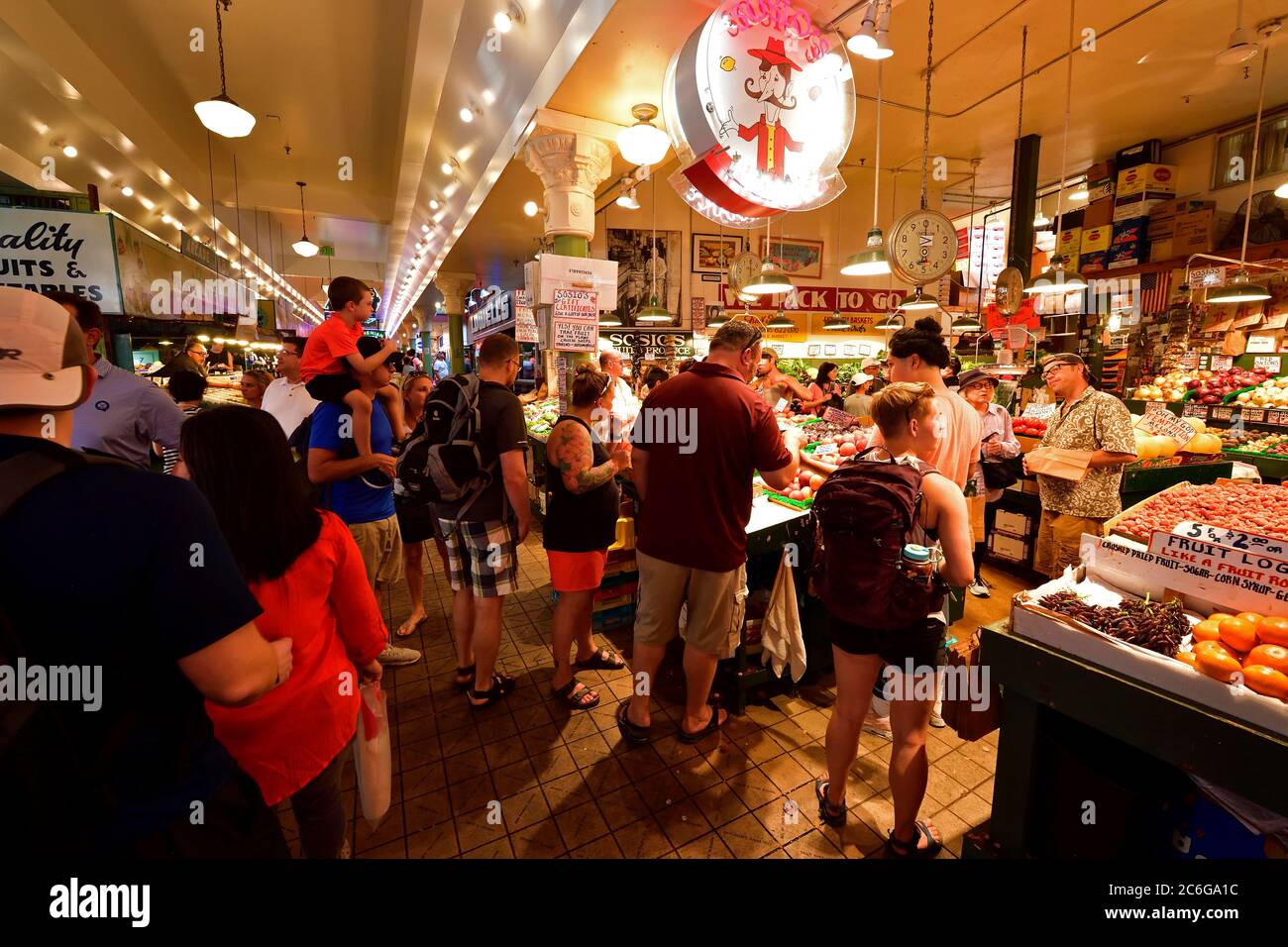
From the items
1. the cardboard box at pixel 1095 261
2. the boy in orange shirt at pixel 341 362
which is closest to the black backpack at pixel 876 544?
the boy in orange shirt at pixel 341 362

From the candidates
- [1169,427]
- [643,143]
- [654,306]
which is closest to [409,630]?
[643,143]

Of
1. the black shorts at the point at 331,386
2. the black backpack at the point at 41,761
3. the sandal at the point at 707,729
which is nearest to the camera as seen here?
the black backpack at the point at 41,761

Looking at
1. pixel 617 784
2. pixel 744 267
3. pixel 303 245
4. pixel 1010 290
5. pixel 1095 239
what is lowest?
pixel 617 784

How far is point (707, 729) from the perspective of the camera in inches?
120

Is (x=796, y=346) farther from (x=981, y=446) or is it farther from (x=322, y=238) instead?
(x=322, y=238)

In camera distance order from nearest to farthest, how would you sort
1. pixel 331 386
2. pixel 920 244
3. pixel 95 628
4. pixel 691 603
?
1. pixel 95 628
2. pixel 691 603
3. pixel 331 386
4. pixel 920 244

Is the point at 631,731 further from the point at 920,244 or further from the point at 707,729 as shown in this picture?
the point at 920,244

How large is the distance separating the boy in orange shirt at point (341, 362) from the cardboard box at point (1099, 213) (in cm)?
1236

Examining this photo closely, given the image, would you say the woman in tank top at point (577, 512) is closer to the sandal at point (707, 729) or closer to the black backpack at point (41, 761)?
the sandal at point (707, 729)

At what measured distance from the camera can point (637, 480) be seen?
2.91m

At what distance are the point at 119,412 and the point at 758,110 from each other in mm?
3634

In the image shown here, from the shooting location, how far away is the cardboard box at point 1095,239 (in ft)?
32.3

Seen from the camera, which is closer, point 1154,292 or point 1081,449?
point 1081,449
